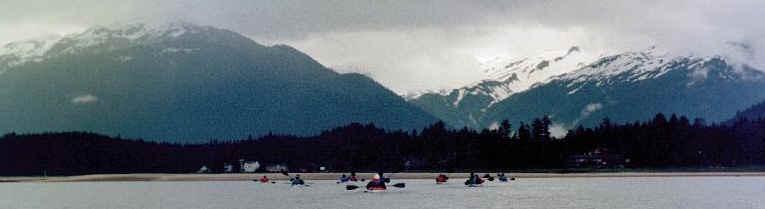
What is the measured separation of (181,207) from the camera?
119m

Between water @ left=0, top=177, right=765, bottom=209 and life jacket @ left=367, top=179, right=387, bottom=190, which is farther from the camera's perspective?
life jacket @ left=367, top=179, right=387, bottom=190

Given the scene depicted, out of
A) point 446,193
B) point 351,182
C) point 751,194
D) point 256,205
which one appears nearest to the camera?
point 256,205

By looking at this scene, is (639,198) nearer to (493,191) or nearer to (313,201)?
(493,191)

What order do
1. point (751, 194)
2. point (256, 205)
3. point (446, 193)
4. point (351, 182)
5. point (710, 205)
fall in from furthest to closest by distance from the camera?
point (351, 182)
point (446, 193)
point (751, 194)
point (256, 205)
point (710, 205)

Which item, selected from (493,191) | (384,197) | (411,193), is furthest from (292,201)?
(493,191)

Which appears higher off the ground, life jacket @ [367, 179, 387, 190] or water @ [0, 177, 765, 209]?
life jacket @ [367, 179, 387, 190]

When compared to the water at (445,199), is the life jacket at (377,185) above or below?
above

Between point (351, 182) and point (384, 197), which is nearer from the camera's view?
point (384, 197)

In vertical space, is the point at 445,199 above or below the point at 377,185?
below

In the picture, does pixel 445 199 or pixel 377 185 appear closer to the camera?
pixel 445 199

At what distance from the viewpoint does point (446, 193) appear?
467ft

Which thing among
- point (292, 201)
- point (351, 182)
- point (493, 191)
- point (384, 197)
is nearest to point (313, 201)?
point (292, 201)

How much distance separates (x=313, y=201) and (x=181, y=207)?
15835 mm

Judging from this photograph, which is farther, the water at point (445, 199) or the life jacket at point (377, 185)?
the life jacket at point (377, 185)
